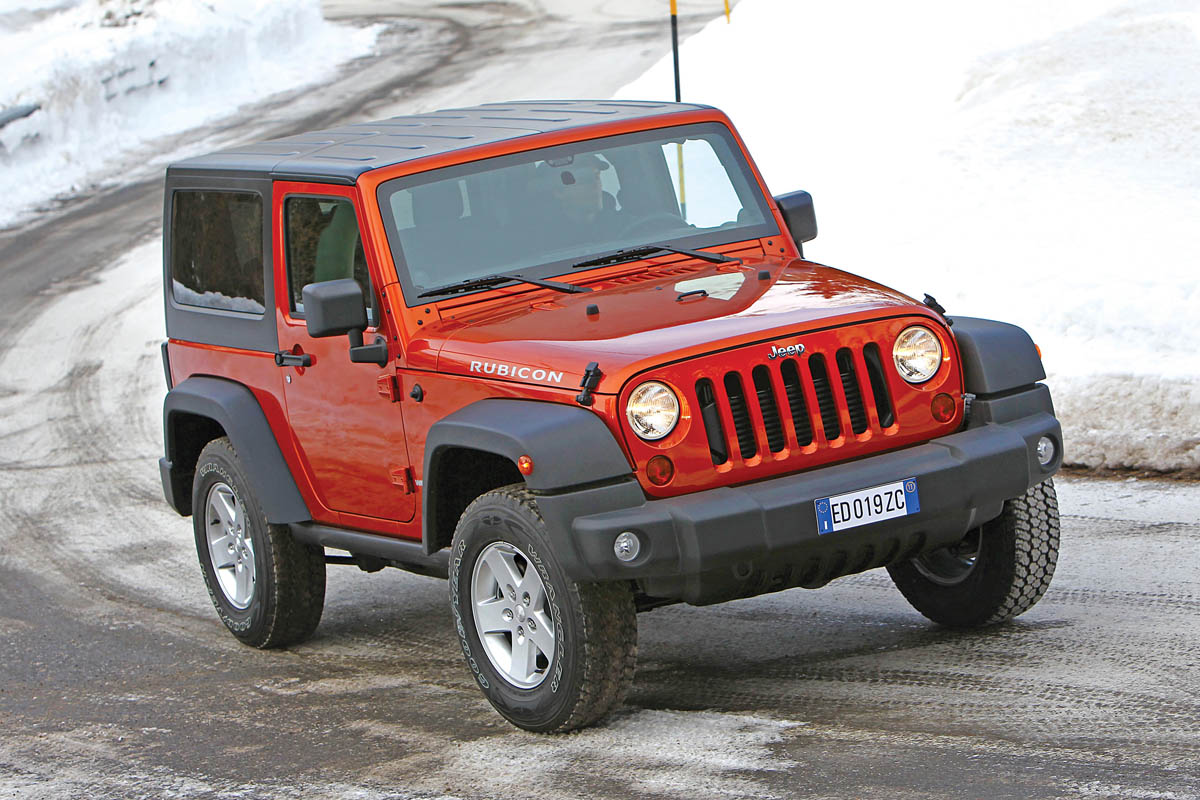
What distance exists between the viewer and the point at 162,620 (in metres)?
7.74

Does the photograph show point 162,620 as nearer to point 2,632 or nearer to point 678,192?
point 2,632

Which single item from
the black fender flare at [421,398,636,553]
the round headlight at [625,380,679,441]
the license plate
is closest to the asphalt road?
the license plate

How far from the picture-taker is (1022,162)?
42.0 ft

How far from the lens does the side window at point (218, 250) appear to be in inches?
272

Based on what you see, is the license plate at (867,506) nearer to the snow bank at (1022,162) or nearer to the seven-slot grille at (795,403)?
the seven-slot grille at (795,403)

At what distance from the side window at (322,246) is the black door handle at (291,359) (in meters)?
0.17

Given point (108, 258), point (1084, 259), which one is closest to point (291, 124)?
point (108, 258)

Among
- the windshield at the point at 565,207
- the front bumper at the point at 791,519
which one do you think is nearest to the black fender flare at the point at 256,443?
the windshield at the point at 565,207

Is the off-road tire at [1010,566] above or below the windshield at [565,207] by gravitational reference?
below

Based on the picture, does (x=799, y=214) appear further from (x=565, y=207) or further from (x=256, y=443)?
(x=256, y=443)

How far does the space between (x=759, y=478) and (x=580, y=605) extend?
2.31 ft

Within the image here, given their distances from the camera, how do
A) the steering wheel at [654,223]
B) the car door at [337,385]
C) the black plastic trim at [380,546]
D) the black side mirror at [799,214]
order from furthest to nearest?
the black side mirror at [799,214] < the steering wheel at [654,223] < the car door at [337,385] < the black plastic trim at [380,546]

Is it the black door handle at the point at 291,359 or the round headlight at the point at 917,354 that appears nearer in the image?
the round headlight at the point at 917,354

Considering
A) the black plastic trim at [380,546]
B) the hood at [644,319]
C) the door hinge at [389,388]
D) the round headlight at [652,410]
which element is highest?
the hood at [644,319]
